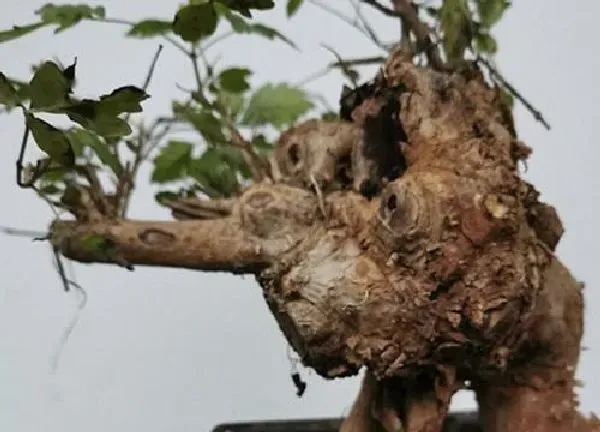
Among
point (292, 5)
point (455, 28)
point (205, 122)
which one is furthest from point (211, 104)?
point (455, 28)

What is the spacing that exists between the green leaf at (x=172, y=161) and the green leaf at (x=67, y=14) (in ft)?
0.45

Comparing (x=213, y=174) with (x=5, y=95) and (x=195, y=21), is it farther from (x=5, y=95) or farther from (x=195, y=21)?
(x=5, y=95)

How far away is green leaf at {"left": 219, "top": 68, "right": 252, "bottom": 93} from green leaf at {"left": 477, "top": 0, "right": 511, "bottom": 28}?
0.73ft

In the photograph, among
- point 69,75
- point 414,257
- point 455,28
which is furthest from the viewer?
point 455,28

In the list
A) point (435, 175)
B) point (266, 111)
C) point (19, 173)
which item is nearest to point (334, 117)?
point (266, 111)

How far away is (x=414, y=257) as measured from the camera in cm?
71

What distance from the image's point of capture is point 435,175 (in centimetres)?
72

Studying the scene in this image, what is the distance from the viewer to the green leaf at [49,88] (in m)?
0.59

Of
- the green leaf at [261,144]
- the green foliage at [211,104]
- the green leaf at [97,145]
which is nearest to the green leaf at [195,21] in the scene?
the green foliage at [211,104]

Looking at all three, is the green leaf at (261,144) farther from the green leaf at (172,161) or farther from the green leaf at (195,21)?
the green leaf at (195,21)

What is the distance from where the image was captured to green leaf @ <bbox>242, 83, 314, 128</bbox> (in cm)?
87

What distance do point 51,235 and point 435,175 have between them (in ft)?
1.05

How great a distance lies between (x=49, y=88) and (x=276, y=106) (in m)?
0.31

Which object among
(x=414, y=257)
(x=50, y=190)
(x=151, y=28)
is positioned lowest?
(x=414, y=257)
